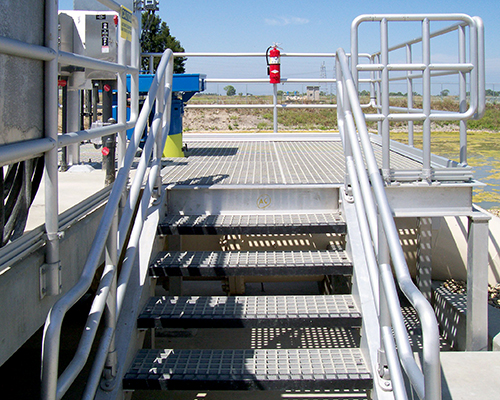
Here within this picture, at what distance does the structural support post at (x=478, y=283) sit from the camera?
4.10 m

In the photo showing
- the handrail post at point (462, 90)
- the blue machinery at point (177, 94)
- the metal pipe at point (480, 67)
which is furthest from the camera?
the blue machinery at point (177, 94)

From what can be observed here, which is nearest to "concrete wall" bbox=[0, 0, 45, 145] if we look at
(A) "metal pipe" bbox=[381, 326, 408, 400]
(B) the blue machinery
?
(A) "metal pipe" bbox=[381, 326, 408, 400]

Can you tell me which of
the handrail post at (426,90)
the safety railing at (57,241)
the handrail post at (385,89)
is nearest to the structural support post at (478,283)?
the handrail post at (426,90)

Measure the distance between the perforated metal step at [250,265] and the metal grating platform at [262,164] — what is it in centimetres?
94

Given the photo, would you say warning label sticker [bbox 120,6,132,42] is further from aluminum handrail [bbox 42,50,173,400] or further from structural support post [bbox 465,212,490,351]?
structural support post [bbox 465,212,490,351]

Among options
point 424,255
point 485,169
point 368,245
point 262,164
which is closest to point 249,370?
point 368,245

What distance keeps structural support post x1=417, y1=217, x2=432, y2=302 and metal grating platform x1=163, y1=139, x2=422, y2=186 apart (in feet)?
2.47

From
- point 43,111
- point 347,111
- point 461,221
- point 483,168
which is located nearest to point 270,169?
point 347,111

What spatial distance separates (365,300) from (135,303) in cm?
141

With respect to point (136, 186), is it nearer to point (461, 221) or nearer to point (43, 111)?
point (43, 111)

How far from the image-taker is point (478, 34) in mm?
3990

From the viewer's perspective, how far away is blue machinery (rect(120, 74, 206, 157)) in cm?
619

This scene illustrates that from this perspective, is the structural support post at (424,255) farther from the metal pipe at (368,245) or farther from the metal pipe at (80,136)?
the metal pipe at (80,136)

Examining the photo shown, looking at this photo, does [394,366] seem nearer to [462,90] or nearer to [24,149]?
[24,149]
